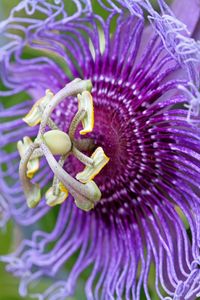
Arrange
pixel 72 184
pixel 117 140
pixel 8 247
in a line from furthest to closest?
pixel 8 247 → pixel 117 140 → pixel 72 184

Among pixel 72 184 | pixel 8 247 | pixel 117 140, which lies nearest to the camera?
pixel 72 184

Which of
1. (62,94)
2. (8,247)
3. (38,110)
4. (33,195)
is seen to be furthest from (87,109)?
(8,247)

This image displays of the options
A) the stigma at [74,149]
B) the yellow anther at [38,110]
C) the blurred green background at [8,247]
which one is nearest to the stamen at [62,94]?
the stigma at [74,149]

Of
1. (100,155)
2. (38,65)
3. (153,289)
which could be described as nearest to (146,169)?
(100,155)

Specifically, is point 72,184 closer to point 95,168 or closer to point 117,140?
point 95,168

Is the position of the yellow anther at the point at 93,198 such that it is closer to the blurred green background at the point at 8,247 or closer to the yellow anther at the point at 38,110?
the yellow anther at the point at 38,110

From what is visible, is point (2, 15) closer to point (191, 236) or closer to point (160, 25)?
point (160, 25)
